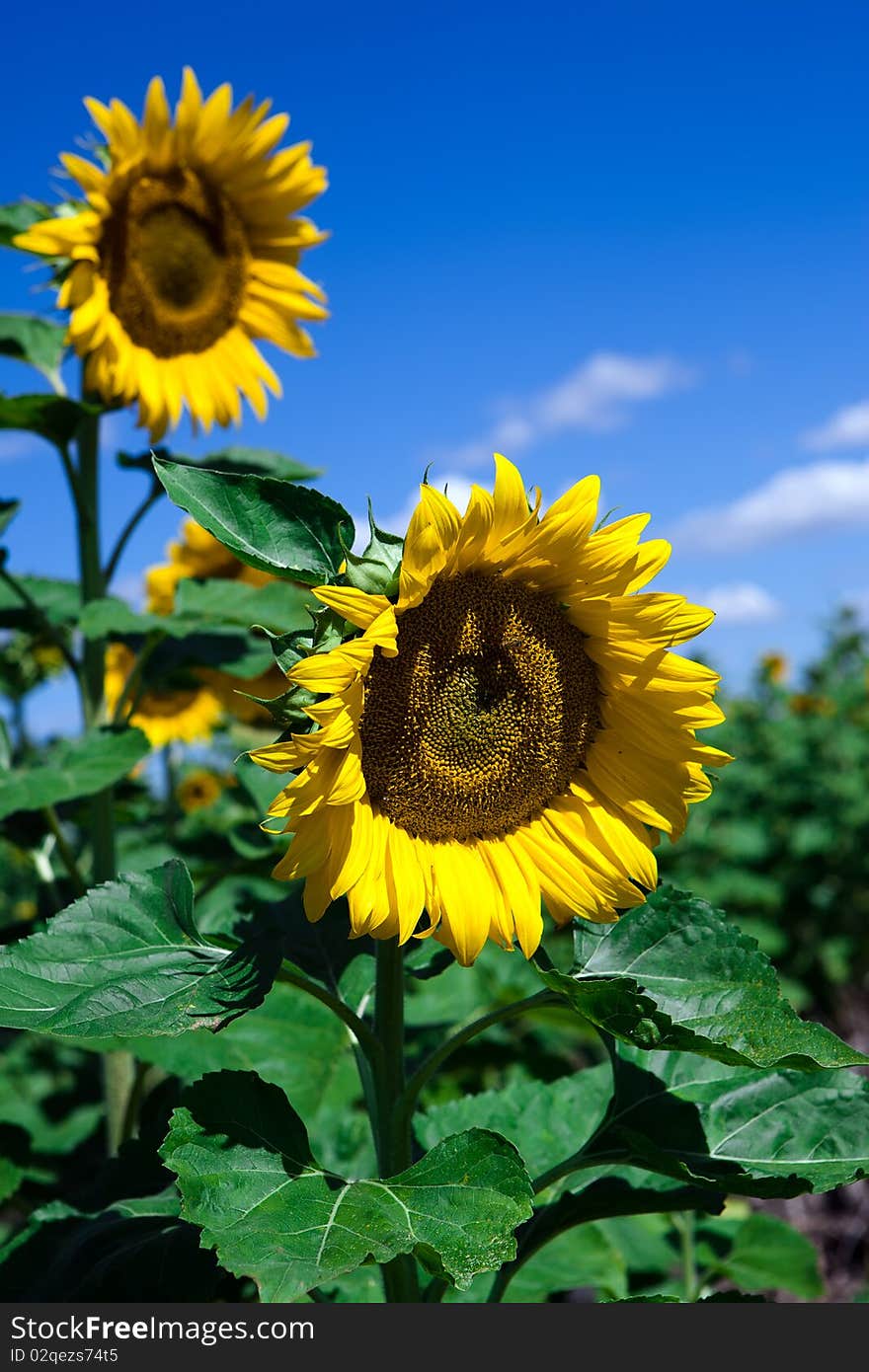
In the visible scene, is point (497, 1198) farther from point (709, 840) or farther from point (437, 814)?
point (709, 840)

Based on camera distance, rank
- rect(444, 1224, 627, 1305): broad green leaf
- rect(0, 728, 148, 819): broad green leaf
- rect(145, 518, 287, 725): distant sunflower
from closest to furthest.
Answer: rect(444, 1224, 627, 1305): broad green leaf
rect(0, 728, 148, 819): broad green leaf
rect(145, 518, 287, 725): distant sunflower

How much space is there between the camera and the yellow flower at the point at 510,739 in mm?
1463

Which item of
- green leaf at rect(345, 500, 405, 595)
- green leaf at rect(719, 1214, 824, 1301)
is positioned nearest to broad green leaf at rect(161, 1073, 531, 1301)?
green leaf at rect(345, 500, 405, 595)

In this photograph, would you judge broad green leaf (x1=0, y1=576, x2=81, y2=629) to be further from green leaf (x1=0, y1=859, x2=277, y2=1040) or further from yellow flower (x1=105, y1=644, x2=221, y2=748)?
yellow flower (x1=105, y1=644, x2=221, y2=748)

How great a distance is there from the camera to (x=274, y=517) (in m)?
1.50

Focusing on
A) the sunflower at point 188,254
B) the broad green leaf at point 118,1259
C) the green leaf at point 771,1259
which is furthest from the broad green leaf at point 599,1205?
the sunflower at point 188,254

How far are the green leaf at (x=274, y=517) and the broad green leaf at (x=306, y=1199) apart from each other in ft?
A: 2.09

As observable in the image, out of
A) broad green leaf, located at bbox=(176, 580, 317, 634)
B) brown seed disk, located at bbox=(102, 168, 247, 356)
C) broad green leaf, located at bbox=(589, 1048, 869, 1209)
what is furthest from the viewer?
brown seed disk, located at bbox=(102, 168, 247, 356)

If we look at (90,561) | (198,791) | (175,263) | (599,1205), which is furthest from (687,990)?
(198,791)

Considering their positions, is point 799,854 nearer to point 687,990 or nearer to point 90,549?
point 90,549

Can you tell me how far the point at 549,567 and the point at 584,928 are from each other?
1.61 feet

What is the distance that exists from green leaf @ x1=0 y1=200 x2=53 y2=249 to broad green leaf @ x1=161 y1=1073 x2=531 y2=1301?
200cm

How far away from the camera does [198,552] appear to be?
14.5 ft

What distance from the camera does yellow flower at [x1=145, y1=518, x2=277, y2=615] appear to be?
435 cm
